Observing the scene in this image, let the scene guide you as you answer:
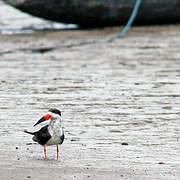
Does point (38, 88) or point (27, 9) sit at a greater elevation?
point (27, 9)

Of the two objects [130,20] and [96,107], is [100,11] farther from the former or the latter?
[96,107]

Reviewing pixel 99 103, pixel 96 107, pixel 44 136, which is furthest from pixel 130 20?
pixel 44 136

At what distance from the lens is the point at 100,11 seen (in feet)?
41.3

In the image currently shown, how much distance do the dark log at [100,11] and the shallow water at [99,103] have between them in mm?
2254

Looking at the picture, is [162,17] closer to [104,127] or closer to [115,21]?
[115,21]

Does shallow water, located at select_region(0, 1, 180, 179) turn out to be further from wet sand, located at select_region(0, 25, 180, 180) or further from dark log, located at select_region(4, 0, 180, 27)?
dark log, located at select_region(4, 0, 180, 27)

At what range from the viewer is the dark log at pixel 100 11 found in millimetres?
12242

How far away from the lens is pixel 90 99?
5828 millimetres

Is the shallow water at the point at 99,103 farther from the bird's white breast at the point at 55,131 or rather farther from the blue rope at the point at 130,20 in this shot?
the blue rope at the point at 130,20

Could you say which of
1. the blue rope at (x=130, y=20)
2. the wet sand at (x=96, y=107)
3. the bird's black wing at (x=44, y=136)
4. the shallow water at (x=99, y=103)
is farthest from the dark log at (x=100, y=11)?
the bird's black wing at (x=44, y=136)

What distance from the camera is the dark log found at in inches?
482

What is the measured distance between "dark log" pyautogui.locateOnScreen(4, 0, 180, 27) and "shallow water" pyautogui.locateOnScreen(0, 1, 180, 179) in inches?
88.8

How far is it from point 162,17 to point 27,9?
3011 millimetres

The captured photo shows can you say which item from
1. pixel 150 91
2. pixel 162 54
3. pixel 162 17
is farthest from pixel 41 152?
pixel 162 17
